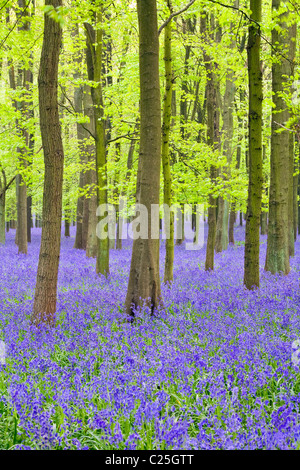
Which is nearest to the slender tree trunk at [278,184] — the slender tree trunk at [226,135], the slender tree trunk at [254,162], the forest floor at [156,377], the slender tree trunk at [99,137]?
the slender tree trunk at [254,162]

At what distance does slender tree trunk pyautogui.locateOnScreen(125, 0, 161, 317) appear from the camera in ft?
21.3

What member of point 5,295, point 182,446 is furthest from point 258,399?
point 5,295

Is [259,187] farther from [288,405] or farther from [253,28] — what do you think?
[288,405]

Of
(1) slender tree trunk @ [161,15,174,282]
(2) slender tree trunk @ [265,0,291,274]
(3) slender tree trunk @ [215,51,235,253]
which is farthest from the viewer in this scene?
(3) slender tree trunk @ [215,51,235,253]

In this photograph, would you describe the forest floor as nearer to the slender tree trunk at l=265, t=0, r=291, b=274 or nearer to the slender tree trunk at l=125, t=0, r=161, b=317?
the slender tree trunk at l=125, t=0, r=161, b=317

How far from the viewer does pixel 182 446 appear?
2.89 m

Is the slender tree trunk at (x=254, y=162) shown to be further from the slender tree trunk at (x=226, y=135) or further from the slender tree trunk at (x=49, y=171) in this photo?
the slender tree trunk at (x=226, y=135)

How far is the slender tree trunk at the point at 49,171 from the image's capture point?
598 cm

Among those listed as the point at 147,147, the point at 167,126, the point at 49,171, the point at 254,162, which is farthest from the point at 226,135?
the point at 49,171

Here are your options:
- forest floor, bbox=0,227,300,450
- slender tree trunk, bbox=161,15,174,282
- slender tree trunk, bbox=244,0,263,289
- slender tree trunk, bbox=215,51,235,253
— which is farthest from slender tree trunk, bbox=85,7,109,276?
slender tree trunk, bbox=215,51,235,253

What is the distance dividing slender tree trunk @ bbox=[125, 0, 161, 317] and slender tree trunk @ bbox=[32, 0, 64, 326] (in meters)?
1.33

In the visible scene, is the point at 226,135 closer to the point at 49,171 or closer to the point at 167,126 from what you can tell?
the point at 167,126

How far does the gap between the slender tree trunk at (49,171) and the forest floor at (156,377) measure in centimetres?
42
